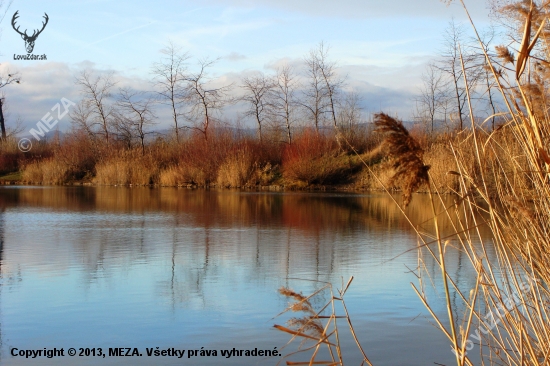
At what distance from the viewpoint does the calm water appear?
187 inches

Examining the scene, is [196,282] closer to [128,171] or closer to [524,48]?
[524,48]

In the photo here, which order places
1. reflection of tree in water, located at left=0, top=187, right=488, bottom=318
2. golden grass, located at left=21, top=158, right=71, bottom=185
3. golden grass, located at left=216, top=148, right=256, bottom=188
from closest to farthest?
reflection of tree in water, located at left=0, top=187, right=488, bottom=318
golden grass, located at left=216, top=148, right=256, bottom=188
golden grass, located at left=21, top=158, right=71, bottom=185

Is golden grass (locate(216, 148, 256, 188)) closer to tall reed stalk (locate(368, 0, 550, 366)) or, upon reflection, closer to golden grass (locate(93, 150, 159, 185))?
golden grass (locate(93, 150, 159, 185))

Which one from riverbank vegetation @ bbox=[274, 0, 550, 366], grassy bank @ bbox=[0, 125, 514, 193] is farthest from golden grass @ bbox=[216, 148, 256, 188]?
riverbank vegetation @ bbox=[274, 0, 550, 366]

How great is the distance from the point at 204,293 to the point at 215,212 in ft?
29.8

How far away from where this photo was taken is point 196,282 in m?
6.89

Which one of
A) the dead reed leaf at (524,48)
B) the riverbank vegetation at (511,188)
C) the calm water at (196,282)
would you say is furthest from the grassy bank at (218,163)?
the dead reed leaf at (524,48)

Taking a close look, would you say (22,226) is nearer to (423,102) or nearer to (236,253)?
(236,253)

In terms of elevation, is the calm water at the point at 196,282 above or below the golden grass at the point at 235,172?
below

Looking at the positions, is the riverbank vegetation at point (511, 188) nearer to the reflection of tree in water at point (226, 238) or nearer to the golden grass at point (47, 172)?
the reflection of tree in water at point (226, 238)

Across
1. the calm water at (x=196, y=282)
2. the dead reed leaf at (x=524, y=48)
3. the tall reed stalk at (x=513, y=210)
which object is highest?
the dead reed leaf at (x=524, y=48)

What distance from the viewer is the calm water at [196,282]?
4754 mm

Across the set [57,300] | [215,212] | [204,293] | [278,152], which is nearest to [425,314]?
[204,293]

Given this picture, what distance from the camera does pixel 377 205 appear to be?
18.6 metres
